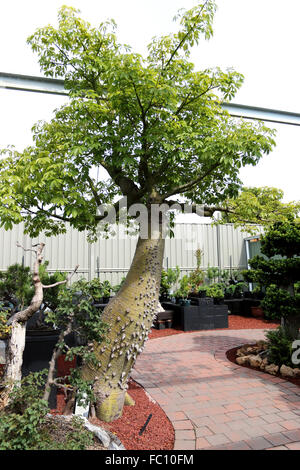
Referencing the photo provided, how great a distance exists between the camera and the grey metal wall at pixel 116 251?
33.1 ft

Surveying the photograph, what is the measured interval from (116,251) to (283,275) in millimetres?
6904

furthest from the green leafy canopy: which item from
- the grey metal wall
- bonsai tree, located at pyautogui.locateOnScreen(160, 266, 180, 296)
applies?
the grey metal wall

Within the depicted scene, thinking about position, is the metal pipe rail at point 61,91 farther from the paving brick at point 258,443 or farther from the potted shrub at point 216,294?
the potted shrub at point 216,294

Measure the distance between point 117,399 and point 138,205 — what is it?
6.88 ft

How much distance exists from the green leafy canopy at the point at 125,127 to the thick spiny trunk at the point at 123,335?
83 centimetres

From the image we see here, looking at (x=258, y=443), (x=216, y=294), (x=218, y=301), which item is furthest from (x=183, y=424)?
(x=218, y=301)

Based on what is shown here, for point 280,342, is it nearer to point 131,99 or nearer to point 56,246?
point 131,99

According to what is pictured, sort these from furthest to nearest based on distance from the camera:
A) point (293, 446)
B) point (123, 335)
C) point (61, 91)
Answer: point (61, 91) → point (123, 335) → point (293, 446)

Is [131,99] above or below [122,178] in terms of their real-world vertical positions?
above

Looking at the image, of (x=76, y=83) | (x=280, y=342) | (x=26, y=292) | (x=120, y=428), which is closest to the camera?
(x=120, y=428)

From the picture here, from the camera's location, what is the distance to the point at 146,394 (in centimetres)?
350

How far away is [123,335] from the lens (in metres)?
2.92

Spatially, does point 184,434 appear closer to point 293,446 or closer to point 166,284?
point 293,446
